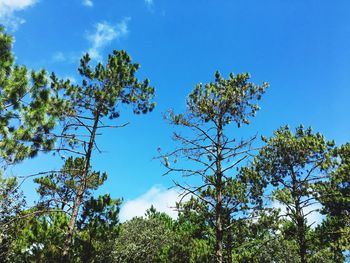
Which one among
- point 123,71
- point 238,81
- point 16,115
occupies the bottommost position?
point 16,115

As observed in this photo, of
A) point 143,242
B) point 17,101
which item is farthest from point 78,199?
point 143,242

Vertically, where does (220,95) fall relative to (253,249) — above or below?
above

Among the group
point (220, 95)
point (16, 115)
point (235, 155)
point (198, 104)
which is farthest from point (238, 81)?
point (16, 115)

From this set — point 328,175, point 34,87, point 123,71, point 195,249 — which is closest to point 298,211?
point 328,175

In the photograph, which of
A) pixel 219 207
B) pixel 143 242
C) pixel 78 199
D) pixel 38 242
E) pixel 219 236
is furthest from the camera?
pixel 143 242

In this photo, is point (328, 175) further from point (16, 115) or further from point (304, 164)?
point (16, 115)

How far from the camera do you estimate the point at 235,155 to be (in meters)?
11.9

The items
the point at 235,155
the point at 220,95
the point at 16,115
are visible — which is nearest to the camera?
the point at 16,115

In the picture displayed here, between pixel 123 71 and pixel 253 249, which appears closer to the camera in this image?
pixel 123 71

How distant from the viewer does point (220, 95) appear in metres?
12.9

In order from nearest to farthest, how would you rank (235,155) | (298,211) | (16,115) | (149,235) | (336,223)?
(16,115)
(235,155)
(298,211)
(336,223)
(149,235)

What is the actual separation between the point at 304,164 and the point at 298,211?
8.62 ft

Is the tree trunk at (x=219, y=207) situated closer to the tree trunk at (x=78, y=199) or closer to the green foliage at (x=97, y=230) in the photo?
the tree trunk at (x=78, y=199)

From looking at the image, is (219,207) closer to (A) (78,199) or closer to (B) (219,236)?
(B) (219,236)
